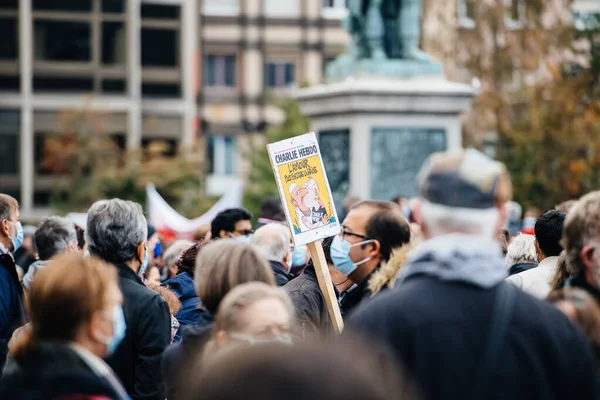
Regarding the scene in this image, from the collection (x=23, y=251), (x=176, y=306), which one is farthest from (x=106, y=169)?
(x=176, y=306)

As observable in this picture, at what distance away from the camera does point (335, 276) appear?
24.1 feet

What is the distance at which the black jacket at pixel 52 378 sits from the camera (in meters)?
3.84

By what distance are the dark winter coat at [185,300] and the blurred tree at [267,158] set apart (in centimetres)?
2682

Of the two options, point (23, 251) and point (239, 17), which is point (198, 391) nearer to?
point (23, 251)

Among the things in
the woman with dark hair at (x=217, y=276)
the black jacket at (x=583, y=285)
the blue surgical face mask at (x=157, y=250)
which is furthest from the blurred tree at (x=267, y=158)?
the black jacket at (x=583, y=285)

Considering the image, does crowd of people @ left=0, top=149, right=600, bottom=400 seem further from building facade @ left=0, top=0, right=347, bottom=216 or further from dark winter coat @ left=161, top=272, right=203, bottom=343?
building facade @ left=0, top=0, right=347, bottom=216

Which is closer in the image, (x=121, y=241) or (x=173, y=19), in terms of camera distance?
(x=121, y=241)

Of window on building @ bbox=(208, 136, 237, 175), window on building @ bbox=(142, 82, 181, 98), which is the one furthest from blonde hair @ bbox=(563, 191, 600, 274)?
window on building @ bbox=(208, 136, 237, 175)

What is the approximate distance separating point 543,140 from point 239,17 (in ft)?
93.1

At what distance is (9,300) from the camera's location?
7.62m

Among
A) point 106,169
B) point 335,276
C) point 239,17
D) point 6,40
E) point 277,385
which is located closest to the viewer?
point 277,385

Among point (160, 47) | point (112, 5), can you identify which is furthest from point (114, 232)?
point (160, 47)

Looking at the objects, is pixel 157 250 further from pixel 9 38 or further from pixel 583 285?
pixel 9 38

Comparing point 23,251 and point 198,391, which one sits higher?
point 198,391
